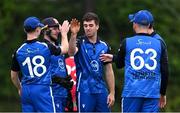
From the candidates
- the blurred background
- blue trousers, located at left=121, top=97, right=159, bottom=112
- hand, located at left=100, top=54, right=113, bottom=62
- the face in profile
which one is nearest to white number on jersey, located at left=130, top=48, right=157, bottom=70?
blue trousers, located at left=121, top=97, right=159, bottom=112

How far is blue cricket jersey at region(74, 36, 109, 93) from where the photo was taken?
39.4 ft

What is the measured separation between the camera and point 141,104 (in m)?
11.1

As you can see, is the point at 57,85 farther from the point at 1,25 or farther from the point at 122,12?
the point at 122,12

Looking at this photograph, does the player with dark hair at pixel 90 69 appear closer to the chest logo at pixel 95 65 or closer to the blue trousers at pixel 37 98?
the chest logo at pixel 95 65

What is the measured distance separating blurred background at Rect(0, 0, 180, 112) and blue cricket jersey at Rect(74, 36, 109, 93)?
1370 centimetres

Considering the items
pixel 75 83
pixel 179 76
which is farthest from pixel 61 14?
pixel 75 83

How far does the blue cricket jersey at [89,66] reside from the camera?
1201 cm

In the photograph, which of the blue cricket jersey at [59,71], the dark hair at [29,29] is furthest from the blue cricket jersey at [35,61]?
the blue cricket jersey at [59,71]

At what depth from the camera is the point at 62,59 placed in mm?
12094

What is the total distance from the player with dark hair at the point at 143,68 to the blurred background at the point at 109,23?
48.1ft

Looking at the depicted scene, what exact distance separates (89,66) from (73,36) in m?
0.68

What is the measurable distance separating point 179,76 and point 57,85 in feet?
52.2

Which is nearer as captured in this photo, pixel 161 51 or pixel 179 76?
pixel 161 51

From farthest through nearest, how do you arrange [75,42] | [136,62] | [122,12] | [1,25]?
1. [122,12]
2. [1,25]
3. [75,42]
4. [136,62]
